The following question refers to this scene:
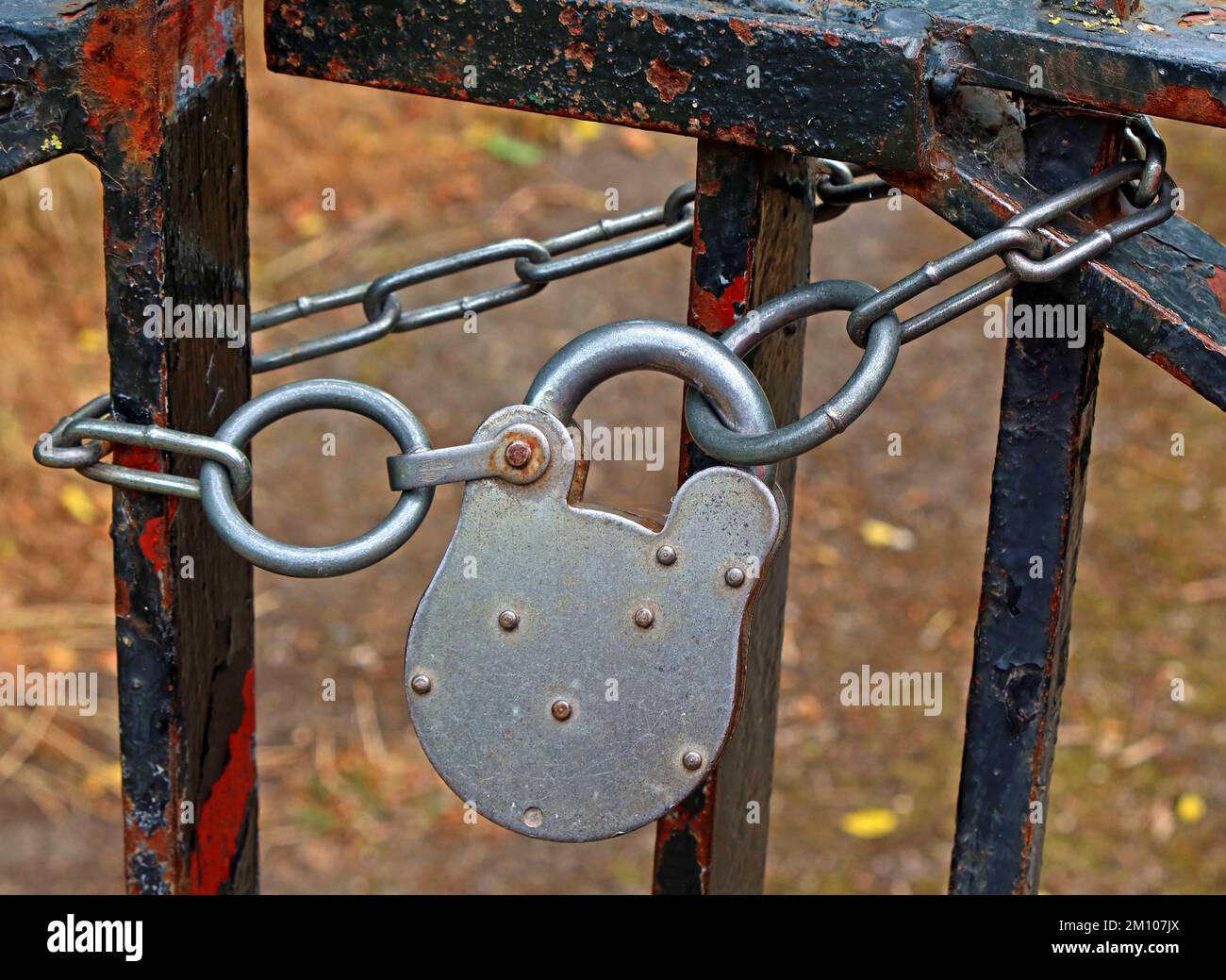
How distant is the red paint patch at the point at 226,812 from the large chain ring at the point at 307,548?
0.24 meters

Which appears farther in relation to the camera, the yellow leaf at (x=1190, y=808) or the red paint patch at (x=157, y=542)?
the yellow leaf at (x=1190, y=808)

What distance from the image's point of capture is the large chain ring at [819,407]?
78cm

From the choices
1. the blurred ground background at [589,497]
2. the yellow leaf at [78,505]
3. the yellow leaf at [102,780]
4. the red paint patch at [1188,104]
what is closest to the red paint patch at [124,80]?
the red paint patch at [1188,104]

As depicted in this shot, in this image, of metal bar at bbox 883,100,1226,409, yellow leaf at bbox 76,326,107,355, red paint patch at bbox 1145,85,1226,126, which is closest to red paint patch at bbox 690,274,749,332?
metal bar at bbox 883,100,1226,409

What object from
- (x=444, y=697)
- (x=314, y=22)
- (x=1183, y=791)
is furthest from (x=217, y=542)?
(x=1183, y=791)

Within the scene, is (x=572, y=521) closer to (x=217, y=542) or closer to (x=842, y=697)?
(x=217, y=542)

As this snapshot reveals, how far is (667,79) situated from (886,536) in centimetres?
215

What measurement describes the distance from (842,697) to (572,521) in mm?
1763

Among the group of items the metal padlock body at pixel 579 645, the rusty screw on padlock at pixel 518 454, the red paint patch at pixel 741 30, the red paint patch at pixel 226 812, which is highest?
the red paint patch at pixel 741 30

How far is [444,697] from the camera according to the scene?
88 cm

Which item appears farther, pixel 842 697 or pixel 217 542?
pixel 842 697

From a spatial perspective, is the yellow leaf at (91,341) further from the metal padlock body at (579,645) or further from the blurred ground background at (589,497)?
the metal padlock body at (579,645)

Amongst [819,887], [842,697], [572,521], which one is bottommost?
[819,887]

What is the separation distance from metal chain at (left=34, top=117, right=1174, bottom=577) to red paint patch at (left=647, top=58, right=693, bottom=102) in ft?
0.39
